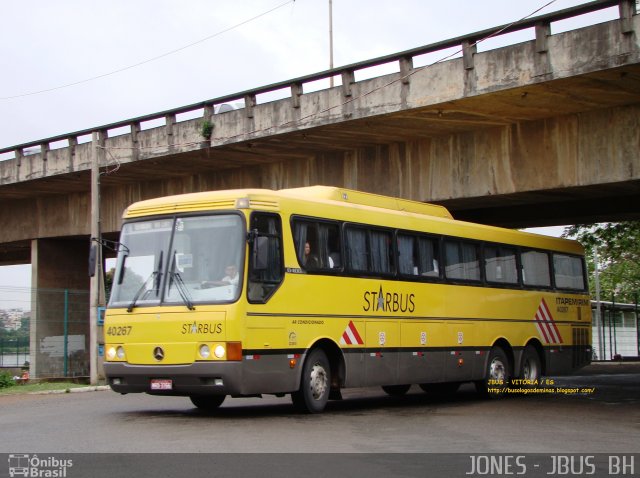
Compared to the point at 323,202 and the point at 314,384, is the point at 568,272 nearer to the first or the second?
the point at 323,202

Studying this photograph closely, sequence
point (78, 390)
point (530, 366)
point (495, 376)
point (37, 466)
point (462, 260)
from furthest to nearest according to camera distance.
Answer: point (78, 390) → point (530, 366) → point (495, 376) → point (462, 260) → point (37, 466)

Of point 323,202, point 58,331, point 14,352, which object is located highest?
point 323,202

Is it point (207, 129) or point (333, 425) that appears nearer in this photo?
point (333, 425)

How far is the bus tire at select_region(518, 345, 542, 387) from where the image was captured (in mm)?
20438

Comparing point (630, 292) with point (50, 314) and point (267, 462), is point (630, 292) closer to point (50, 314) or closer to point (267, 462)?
point (50, 314)

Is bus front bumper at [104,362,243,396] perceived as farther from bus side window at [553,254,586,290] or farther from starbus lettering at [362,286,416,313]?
bus side window at [553,254,586,290]

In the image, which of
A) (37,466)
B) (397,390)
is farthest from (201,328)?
(397,390)

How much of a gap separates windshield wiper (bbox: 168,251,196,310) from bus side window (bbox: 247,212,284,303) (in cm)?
81

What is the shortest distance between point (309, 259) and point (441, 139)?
26.4 ft

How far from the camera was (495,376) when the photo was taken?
63.8 ft

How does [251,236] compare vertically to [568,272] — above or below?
above

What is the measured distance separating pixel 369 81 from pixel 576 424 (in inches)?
370

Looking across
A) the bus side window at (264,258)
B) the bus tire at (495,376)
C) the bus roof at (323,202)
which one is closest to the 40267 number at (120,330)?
the bus roof at (323,202)

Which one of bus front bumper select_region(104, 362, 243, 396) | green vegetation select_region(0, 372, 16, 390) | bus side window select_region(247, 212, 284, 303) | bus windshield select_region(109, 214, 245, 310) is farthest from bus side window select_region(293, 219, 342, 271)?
green vegetation select_region(0, 372, 16, 390)
